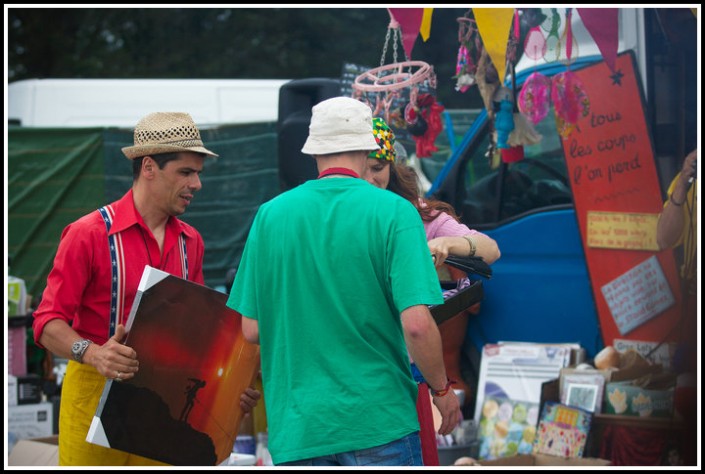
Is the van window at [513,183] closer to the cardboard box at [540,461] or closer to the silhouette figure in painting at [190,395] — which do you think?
the cardboard box at [540,461]

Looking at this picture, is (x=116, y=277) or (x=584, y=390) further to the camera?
(x=584, y=390)

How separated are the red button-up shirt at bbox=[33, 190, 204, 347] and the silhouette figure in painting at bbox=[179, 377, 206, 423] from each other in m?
0.31

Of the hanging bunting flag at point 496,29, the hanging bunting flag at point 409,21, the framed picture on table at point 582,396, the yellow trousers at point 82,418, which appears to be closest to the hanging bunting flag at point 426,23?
the hanging bunting flag at point 409,21

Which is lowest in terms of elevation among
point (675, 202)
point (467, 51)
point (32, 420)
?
point (32, 420)

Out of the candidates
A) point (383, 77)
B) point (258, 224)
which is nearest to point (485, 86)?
point (383, 77)

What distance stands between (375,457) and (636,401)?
2450 mm

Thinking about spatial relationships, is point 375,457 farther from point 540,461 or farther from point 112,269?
Answer: point 540,461

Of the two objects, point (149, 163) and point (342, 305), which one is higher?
point (149, 163)

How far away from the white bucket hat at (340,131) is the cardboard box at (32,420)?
Result: 4110 mm

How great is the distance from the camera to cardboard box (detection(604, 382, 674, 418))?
15.0 feet

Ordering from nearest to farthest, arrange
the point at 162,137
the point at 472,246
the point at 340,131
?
the point at 340,131
the point at 162,137
the point at 472,246

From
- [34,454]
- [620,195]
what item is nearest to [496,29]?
[620,195]

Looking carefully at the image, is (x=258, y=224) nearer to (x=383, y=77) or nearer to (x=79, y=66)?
(x=383, y=77)

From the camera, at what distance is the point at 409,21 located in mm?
4746
